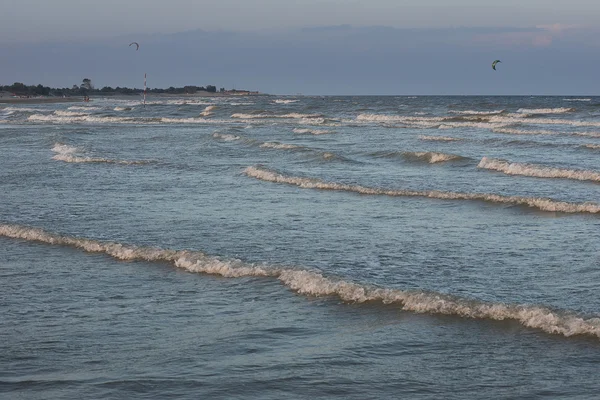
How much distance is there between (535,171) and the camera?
22016mm

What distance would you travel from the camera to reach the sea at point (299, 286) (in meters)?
6.58

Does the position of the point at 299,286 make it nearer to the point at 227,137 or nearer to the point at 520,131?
the point at 227,137

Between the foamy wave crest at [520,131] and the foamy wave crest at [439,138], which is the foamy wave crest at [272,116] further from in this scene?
the foamy wave crest at [439,138]

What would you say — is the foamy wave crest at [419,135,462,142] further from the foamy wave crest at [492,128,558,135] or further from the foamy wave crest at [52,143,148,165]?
the foamy wave crest at [52,143,148,165]

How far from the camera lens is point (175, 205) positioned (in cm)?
1598

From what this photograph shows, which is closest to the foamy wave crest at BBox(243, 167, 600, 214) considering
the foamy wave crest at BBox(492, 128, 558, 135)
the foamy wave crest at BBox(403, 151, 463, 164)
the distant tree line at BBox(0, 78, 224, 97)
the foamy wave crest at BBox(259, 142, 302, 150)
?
the foamy wave crest at BBox(403, 151, 463, 164)

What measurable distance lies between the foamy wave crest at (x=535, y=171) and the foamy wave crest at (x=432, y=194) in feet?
14.6

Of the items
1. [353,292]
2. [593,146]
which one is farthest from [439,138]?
[353,292]

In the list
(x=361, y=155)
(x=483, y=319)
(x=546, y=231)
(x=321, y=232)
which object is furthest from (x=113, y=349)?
(x=361, y=155)

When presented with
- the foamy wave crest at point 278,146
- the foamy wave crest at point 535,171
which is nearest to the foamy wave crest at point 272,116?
the foamy wave crest at point 278,146

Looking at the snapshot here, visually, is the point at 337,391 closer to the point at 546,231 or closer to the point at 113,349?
the point at 113,349

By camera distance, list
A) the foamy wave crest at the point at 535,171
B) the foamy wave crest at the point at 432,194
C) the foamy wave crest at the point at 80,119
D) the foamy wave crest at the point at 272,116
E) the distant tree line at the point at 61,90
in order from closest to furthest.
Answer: the foamy wave crest at the point at 432,194
the foamy wave crest at the point at 535,171
the foamy wave crest at the point at 80,119
the foamy wave crest at the point at 272,116
the distant tree line at the point at 61,90

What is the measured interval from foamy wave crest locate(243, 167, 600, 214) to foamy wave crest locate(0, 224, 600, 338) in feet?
23.8

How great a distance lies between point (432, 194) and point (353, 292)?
887 cm
